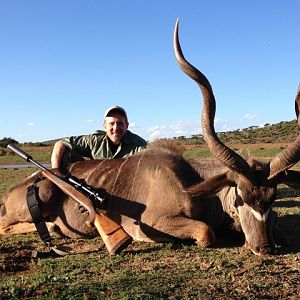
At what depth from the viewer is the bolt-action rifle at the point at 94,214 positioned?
525cm

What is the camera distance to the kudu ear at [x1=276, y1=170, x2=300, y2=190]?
5.05m

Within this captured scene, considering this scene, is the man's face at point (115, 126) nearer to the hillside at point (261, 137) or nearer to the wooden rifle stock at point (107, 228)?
the wooden rifle stock at point (107, 228)

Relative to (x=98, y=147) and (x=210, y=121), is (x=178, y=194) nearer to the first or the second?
(x=210, y=121)

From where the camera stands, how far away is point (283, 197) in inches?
372

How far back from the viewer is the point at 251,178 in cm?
500

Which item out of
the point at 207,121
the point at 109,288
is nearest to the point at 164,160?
the point at 207,121

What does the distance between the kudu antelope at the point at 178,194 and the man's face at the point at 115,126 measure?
77cm

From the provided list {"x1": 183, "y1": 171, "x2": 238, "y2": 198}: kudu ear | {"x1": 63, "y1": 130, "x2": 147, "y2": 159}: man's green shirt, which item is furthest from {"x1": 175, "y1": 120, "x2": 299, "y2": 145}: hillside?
{"x1": 183, "y1": 171, "x2": 238, "y2": 198}: kudu ear

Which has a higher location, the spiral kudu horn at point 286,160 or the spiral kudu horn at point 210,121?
the spiral kudu horn at point 210,121

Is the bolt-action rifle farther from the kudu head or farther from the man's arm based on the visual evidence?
the kudu head

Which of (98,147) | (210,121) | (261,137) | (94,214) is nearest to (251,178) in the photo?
(210,121)

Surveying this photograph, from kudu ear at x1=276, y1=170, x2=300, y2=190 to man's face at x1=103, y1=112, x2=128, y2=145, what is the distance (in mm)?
3302

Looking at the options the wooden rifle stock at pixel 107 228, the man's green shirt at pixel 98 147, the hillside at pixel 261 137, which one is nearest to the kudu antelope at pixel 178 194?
the wooden rifle stock at pixel 107 228

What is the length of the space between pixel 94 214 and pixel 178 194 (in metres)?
1.07
